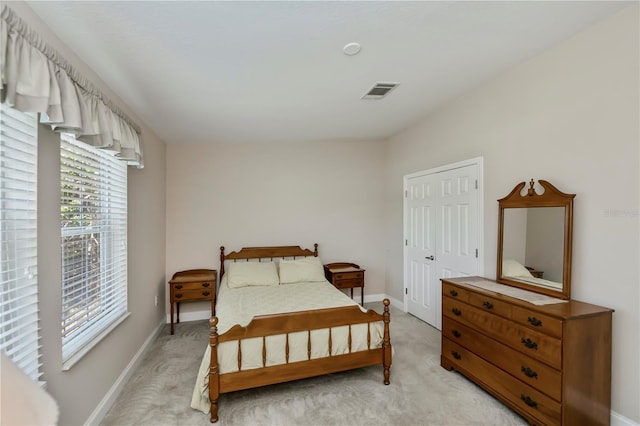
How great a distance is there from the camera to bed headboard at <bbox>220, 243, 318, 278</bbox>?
4031mm

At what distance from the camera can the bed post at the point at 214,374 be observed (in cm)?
197

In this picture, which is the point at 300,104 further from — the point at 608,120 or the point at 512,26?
the point at 608,120

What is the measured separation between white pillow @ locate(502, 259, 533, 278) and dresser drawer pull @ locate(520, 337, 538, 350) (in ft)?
1.99

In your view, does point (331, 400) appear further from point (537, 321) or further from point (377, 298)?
point (377, 298)

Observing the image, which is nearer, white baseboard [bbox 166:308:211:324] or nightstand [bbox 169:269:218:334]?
nightstand [bbox 169:269:218:334]

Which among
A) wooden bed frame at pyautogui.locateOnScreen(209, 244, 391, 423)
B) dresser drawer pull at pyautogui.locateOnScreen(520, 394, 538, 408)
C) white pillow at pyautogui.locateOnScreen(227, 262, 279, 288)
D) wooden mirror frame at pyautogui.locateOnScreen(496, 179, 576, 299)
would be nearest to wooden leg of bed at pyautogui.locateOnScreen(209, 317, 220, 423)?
wooden bed frame at pyautogui.locateOnScreen(209, 244, 391, 423)

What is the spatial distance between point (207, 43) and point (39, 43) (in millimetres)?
816

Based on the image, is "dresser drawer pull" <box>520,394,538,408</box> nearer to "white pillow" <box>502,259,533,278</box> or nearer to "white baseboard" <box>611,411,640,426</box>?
"white baseboard" <box>611,411,640,426</box>

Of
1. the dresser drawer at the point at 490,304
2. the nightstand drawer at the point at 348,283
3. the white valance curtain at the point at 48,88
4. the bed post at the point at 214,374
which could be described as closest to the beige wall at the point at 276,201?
the nightstand drawer at the point at 348,283

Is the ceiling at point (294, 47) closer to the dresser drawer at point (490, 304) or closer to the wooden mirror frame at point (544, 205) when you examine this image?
the wooden mirror frame at point (544, 205)

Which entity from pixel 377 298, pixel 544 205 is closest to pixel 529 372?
pixel 544 205

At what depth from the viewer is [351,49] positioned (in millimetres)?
1959

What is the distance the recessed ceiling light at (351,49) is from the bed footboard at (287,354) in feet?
6.35

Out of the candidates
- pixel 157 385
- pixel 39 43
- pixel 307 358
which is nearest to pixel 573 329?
pixel 307 358
